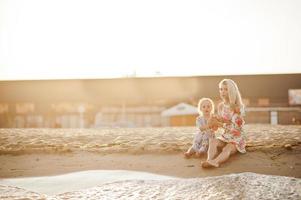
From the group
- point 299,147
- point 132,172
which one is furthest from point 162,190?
point 299,147

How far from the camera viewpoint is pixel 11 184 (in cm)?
410

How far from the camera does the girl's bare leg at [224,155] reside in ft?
14.5

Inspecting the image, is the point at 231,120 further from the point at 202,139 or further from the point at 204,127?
the point at 202,139

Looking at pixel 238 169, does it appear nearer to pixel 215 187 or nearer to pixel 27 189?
pixel 215 187

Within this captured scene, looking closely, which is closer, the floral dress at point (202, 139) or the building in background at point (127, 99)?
the floral dress at point (202, 139)

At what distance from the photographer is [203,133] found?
17.0 ft

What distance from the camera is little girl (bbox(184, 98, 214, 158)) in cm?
507

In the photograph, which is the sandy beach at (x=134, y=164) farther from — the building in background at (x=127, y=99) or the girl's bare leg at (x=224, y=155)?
the building in background at (x=127, y=99)

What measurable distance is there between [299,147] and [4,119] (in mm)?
19646

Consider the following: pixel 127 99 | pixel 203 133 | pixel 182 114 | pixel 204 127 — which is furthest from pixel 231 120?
pixel 127 99

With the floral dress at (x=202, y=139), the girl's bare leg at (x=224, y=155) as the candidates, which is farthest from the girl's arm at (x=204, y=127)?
the girl's bare leg at (x=224, y=155)

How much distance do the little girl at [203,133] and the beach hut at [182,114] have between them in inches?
560

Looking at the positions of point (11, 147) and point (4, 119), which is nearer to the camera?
point (11, 147)

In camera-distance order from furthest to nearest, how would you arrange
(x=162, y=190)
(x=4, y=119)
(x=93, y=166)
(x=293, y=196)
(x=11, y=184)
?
(x=4, y=119), (x=93, y=166), (x=11, y=184), (x=162, y=190), (x=293, y=196)
